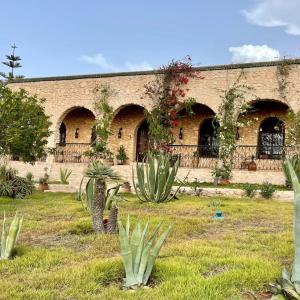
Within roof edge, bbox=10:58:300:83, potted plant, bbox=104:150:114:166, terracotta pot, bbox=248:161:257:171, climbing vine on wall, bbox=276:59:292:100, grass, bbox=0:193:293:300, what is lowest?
grass, bbox=0:193:293:300

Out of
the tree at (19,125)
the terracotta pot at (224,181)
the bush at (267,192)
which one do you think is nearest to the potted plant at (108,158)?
the terracotta pot at (224,181)

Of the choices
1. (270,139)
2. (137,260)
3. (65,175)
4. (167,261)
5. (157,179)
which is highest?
(270,139)

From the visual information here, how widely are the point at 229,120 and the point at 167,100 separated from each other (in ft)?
9.56

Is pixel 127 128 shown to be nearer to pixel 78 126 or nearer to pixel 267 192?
pixel 78 126

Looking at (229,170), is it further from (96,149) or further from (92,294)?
(92,294)

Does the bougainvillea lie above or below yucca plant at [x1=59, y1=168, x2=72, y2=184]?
above

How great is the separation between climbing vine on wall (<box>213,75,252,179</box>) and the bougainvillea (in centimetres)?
151

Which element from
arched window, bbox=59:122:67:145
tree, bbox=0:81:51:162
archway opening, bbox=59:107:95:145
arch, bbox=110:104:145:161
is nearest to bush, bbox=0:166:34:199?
tree, bbox=0:81:51:162

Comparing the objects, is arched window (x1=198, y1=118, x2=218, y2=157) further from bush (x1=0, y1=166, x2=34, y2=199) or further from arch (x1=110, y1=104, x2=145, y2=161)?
bush (x1=0, y1=166, x2=34, y2=199)

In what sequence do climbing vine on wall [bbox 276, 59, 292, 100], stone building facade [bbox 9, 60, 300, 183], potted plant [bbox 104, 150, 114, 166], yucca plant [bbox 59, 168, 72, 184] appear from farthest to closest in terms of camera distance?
potted plant [bbox 104, 150, 114, 166] < yucca plant [bbox 59, 168, 72, 184] < stone building facade [bbox 9, 60, 300, 183] < climbing vine on wall [bbox 276, 59, 292, 100]

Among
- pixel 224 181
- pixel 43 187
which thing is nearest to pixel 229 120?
pixel 224 181

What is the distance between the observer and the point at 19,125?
40.0 feet

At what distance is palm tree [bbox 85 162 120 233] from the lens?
6.74 meters

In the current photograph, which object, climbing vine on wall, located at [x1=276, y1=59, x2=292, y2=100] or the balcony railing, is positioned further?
the balcony railing
